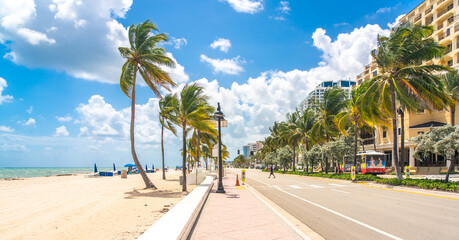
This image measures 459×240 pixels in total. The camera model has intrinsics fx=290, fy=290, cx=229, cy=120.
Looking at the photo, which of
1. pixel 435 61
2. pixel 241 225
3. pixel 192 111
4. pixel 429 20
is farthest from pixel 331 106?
pixel 241 225

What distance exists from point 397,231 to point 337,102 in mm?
33825

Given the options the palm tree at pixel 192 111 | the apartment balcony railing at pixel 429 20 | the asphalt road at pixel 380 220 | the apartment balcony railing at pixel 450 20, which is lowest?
the asphalt road at pixel 380 220

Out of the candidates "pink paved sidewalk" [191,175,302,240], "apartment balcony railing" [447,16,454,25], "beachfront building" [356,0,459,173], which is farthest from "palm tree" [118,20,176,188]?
"apartment balcony railing" [447,16,454,25]

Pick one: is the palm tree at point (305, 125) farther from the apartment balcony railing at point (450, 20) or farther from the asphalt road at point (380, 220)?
the asphalt road at point (380, 220)

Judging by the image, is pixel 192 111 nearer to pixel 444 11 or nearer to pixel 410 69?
pixel 410 69

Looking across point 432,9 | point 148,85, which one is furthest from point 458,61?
point 148,85

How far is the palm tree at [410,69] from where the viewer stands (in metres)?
19.1

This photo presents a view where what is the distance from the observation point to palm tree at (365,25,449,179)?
19141 mm

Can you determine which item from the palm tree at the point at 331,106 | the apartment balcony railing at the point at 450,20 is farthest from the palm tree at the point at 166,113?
the apartment balcony railing at the point at 450,20

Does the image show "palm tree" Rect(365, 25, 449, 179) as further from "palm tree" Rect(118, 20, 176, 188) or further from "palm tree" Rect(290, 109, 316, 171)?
"palm tree" Rect(290, 109, 316, 171)

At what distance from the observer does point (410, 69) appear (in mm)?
19516

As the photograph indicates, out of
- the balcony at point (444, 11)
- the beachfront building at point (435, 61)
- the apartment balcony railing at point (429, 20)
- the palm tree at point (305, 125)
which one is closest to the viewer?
the beachfront building at point (435, 61)

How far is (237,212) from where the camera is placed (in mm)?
9922

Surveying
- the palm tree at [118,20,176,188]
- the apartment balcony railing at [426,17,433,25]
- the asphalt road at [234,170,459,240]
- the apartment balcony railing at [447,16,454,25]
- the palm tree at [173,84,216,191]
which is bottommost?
the asphalt road at [234,170,459,240]
